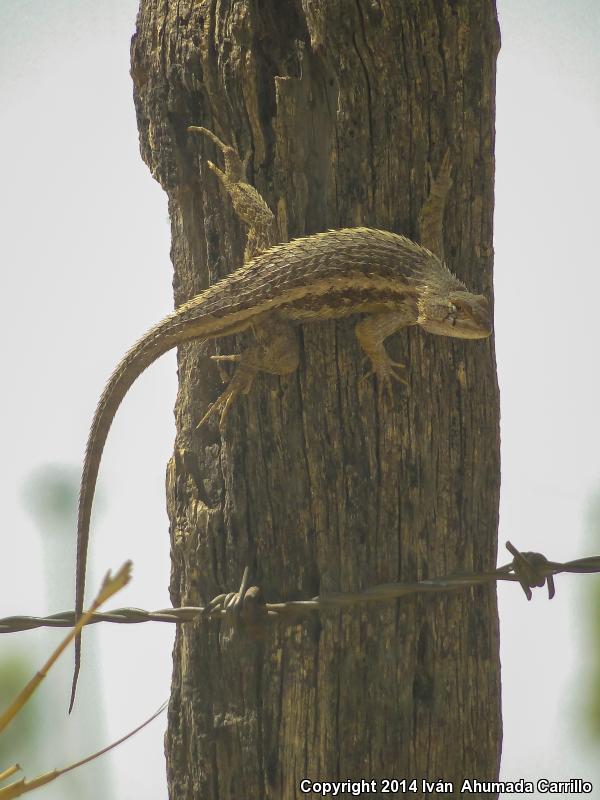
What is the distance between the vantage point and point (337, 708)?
1.84 meters

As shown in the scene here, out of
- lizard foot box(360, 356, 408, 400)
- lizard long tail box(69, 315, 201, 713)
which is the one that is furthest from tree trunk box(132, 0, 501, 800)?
lizard long tail box(69, 315, 201, 713)

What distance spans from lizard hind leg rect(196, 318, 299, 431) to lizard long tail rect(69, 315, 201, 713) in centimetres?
15

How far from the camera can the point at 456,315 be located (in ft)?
5.90

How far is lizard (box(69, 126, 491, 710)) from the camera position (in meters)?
1.83

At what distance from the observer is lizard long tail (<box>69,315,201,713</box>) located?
195 cm

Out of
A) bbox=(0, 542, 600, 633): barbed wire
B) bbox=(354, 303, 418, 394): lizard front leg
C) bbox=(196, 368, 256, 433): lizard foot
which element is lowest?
bbox=(0, 542, 600, 633): barbed wire

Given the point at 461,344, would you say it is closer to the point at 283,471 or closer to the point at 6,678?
the point at 283,471

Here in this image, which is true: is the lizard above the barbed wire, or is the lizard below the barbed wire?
above

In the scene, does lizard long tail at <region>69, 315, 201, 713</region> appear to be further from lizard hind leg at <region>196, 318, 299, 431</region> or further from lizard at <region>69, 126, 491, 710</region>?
lizard hind leg at <region>196, 318, 299, 431</region>

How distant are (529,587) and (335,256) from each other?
87 cm

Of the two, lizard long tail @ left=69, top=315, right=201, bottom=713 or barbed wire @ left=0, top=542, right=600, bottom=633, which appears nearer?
barbed wire @ left=0, top=542, right=600, bottom=633

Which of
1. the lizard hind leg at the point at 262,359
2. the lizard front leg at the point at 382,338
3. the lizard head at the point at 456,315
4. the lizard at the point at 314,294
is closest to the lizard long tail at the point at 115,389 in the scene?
the lizard at the point at 314,294

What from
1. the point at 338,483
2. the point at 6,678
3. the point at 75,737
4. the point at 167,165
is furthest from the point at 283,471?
the point at 75,737

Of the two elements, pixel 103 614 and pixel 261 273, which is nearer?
pixel 103 614
